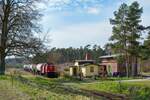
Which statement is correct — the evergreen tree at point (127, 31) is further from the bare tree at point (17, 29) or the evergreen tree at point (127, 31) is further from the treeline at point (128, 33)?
the bare tree at point (17, 29)

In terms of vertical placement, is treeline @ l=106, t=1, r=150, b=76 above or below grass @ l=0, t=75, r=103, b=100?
above

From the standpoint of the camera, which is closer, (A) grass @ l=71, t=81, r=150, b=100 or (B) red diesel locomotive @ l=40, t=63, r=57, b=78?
(A) grass @ l=71, t=81, r=150, b=100

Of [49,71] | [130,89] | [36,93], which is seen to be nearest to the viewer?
[36,93]

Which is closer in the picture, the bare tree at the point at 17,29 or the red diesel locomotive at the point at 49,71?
the bare tree at the point at 17,29

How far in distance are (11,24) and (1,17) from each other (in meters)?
1.83

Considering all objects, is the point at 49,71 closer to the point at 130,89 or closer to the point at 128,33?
the point at 128,33

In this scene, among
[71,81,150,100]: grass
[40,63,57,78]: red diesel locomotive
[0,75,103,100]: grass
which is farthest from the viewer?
[40,63,57,78]: red diesel locomotive

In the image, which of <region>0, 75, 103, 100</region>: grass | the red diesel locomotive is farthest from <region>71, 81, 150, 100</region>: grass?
the red diesel locomotive

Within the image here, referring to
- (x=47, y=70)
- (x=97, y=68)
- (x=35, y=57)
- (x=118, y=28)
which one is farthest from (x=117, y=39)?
(x=35, y=57)

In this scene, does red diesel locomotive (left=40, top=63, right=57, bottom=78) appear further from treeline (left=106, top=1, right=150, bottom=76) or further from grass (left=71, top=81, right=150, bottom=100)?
grass (left=71, top=81, right=150, bottom=100)

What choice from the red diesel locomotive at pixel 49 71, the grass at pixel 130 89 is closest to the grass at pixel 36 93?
the grass at pixel 130 89

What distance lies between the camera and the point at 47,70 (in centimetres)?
7175

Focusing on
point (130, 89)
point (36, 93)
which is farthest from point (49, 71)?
point (36, 93)

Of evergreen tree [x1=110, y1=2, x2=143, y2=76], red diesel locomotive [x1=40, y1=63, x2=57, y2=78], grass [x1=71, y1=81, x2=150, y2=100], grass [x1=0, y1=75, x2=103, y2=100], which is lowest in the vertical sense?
grass [x1=71, y1=81, x2=150, y2=100]
